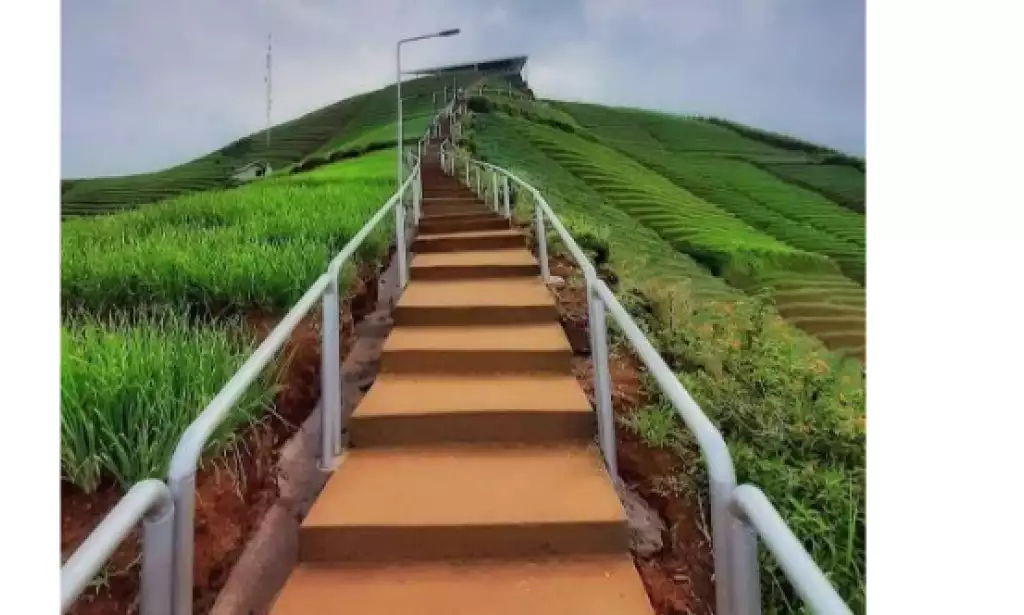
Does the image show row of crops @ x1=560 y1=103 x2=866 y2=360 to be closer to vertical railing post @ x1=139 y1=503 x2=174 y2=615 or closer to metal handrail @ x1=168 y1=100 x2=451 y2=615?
metal handrail @ x1=168 y1=100 x2=451 y2=615

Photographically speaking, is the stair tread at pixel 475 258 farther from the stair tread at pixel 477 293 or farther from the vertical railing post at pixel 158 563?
the vertical railing post at pixel 158 563

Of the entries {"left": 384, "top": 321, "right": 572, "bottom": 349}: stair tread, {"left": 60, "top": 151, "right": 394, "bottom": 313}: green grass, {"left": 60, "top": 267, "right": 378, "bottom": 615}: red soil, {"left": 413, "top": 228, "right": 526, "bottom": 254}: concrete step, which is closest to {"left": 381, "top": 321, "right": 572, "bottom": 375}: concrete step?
{"left": 384, "top": 321, "right": 572, "bottom": 349}: stair tread

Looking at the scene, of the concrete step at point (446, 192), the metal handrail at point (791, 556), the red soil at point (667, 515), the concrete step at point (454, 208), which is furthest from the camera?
the concrete step at point (446, 192)

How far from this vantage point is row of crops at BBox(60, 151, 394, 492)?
1285mm

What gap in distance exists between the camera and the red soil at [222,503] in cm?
112

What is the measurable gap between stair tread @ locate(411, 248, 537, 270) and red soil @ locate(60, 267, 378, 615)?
1.47m

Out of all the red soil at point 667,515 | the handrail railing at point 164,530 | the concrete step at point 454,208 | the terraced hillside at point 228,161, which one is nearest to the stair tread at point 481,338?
the red soil at point 667,515

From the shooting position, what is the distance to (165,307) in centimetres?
194

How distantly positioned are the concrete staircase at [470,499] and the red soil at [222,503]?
14cm

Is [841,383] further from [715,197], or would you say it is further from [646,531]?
[715,197]
